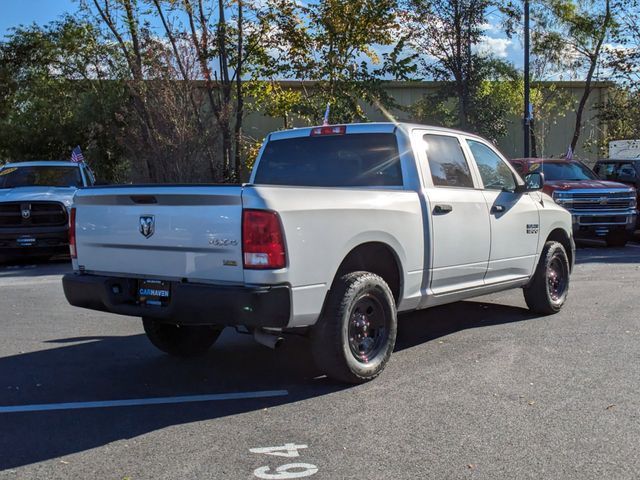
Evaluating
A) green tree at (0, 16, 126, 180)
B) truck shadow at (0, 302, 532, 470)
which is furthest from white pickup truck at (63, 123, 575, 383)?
green tree at (0, 16, 126, 180)

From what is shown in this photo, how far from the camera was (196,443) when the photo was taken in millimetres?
4094

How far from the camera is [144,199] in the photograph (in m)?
4.96

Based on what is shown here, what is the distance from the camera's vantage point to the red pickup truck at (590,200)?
14.7 metres

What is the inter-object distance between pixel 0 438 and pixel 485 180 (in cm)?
477

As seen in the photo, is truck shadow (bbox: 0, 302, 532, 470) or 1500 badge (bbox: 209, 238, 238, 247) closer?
truck shadow (bbox: 0, 302, 532, 470)

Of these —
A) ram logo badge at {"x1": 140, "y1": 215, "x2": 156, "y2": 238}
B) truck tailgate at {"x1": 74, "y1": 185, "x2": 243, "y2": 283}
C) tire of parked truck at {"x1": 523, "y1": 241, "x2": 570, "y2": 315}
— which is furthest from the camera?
tire of parked truck at {"x1": 523, "y1": 241, "x2": 570, "y2": 315}

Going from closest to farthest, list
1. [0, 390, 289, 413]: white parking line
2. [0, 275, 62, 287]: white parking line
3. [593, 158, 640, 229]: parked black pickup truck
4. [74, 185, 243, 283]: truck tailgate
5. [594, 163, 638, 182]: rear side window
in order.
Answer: [74, 185, 243, 283]: truck tailgate < [0, 390, 289, 413]: white parking line < [0, 275, 62, 287]: white parking line < [593, 158, 640, 229]: parked black pickup truck < [594, 163, 638, 182]: rear side window

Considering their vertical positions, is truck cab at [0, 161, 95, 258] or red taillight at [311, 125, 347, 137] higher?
red taillight at [311, 125, 347, 137]

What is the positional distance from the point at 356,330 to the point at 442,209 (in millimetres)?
1405

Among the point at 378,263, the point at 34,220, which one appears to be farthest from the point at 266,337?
the point at 34,220

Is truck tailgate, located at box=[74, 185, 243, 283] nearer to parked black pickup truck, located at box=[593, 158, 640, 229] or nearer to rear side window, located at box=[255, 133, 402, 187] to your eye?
rear side window, located at box=[255, 133, 402, 187]

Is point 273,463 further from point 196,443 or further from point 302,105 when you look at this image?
point 302,105

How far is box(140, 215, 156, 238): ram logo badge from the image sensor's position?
16.1 ft

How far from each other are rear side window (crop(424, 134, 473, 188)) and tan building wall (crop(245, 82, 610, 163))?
22990mm
